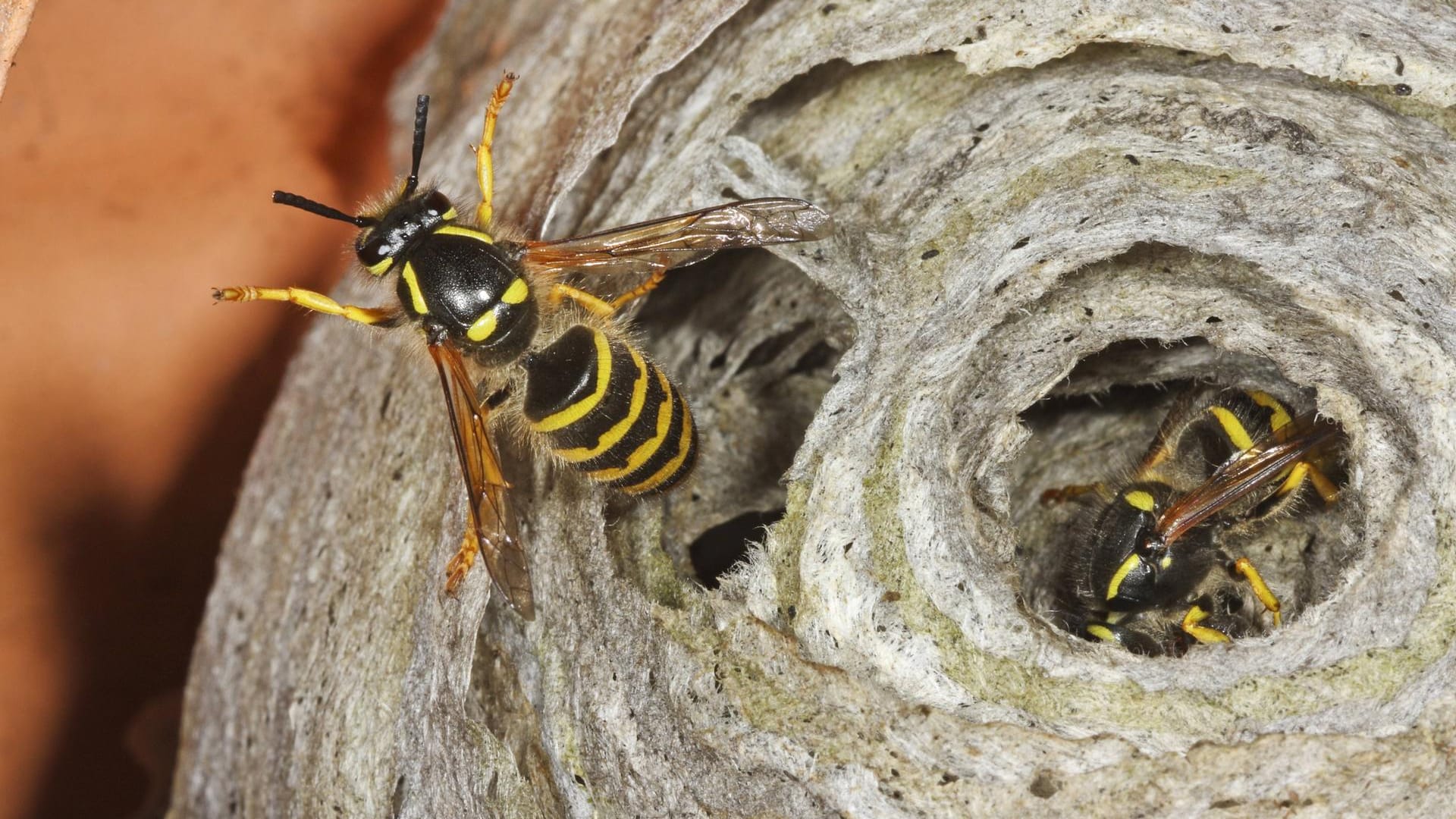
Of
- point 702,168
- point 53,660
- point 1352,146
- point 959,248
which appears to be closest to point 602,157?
point 702,168

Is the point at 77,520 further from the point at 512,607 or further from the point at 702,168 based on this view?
the point at 702,168

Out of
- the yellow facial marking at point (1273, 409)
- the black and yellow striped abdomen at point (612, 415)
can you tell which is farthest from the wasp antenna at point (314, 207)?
the yellow facial marking at point (1273, 409)

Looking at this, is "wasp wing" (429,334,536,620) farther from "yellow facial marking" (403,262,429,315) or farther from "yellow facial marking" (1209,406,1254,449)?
"yellow facial marking" (1209,406,1254,449)

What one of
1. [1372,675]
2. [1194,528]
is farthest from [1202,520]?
[1372,675]

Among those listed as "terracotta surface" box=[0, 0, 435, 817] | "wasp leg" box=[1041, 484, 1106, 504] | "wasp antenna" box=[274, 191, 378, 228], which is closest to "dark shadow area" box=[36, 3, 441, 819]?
"terracotta surface" box=[0, 0, 435, 817]

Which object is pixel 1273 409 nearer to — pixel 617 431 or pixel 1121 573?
pixel 1121 573

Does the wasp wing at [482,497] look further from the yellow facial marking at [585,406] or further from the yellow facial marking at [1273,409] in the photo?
the yellow facial marking at [1273,409]
